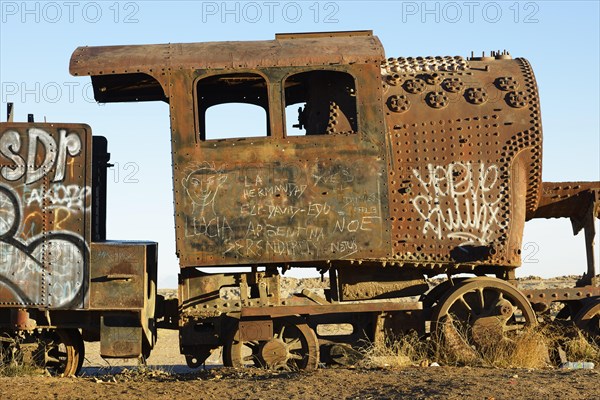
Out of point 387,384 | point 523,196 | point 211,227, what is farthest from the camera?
point 523,196

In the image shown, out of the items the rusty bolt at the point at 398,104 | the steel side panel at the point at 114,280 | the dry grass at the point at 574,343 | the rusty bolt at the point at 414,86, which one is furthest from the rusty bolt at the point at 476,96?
the steel side panel at the point at 114,280

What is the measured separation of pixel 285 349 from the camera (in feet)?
35.4

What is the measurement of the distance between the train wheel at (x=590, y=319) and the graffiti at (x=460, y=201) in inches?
61.5

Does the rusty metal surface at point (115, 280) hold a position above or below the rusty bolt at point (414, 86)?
below

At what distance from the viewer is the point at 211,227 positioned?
10.5m

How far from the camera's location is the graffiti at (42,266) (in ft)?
34.5

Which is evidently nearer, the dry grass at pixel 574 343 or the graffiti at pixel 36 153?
the graffiti at pixel 36 153

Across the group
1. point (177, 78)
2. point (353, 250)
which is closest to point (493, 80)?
point (353, 250)

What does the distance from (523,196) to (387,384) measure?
3451 millimetres

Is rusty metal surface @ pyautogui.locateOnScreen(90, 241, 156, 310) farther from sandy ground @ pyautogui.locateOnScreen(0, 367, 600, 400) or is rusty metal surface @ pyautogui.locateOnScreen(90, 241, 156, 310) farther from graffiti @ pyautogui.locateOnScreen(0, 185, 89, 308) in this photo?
sandy ground @ pyautogui.locateOnScreen(0, 367, 600, 400)

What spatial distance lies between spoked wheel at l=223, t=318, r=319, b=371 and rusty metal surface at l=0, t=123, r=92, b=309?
190 centimetres

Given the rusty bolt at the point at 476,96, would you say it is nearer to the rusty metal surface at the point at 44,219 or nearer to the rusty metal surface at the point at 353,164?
the rusty metal surface at the point at 353,164

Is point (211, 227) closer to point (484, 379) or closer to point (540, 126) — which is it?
point (484, 379)

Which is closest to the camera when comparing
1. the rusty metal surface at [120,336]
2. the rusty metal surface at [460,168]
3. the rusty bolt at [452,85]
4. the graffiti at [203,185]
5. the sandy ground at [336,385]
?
the sandy ground at [336,385]
